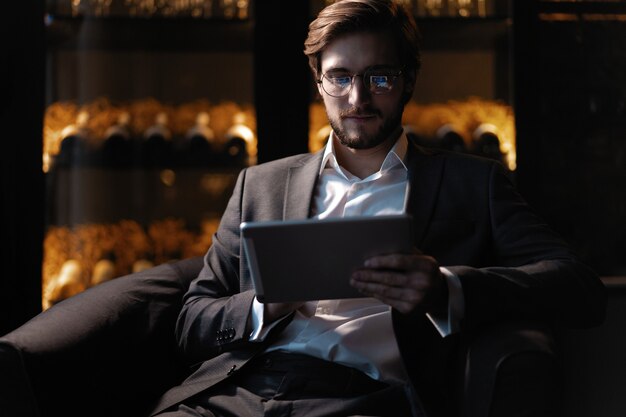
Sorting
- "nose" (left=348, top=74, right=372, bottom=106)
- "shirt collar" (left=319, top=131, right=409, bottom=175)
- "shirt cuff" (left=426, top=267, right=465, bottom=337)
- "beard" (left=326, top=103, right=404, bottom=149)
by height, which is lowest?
"shirt cuff" (left=426, top=267, right=465, bottom=337)

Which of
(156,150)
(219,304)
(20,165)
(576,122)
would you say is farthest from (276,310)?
(576,122)

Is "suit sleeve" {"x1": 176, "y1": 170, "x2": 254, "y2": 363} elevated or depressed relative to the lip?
depressed

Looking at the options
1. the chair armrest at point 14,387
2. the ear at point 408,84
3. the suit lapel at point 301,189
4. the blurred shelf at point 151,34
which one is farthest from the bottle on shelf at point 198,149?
the chair armrest at point 14,387

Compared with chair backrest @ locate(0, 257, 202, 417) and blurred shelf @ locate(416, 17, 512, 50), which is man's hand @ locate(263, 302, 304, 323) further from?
blurred shelf @ locate(416, 17, 512, 50)

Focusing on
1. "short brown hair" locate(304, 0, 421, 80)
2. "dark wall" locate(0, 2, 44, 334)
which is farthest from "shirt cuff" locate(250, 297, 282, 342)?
"dark wall" locate(0, 2, 44, 334)

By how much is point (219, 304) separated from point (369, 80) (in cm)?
54

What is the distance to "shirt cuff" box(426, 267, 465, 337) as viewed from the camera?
1484 millimetres

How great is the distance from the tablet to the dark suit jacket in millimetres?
207

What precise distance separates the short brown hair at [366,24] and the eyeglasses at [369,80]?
0.25ft

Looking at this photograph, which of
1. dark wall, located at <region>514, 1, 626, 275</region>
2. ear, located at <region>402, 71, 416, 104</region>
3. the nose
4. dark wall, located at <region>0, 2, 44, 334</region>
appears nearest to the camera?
the nose

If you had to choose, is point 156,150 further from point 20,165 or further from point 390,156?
point 390,156

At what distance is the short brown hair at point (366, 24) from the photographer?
1.78 metres

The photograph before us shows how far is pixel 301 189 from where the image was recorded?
183cm

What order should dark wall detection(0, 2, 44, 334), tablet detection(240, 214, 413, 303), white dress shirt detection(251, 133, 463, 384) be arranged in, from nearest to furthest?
tablet detection(240, 214, 413, 303) < white dress shirt detection(251, 133, 463, 384) < dark wall detection(0, 2, 44, 334)
